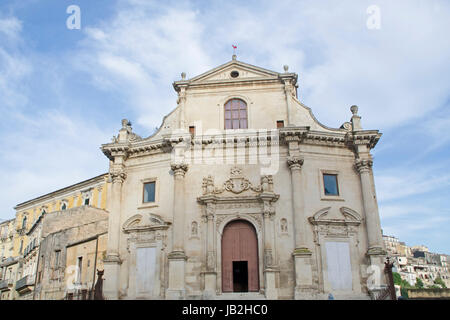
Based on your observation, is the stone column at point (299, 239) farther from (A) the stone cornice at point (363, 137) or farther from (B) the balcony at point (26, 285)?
(B) the balcony at point (26, 285)

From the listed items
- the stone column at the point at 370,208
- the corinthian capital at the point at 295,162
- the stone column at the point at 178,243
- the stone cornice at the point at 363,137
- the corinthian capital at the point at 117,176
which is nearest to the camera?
the stone column at the point at 178,243

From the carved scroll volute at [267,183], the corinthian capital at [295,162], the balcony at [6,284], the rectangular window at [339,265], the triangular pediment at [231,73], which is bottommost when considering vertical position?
the rectangular window at [339,265]

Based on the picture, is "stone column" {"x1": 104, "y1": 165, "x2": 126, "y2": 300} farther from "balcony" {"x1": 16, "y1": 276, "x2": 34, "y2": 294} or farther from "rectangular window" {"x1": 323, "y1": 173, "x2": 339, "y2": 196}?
"balcony" {"x1": 16, "y1": 276, "x2": 34, "y2": 294}

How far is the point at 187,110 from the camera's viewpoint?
24859mm

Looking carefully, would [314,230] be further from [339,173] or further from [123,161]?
[123,161]

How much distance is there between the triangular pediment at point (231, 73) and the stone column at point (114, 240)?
707 centimetres

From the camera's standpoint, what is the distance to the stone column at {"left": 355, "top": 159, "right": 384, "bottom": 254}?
2127cm

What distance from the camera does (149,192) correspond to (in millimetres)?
23688

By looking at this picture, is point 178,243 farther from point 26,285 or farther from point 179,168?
point 26,285

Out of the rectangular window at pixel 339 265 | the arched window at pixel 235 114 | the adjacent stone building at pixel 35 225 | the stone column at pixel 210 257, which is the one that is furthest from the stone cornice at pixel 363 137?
the adjacent stone building at pixel 35 225

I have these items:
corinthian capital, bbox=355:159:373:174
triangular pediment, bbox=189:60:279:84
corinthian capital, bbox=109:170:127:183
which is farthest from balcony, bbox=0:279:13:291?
corinthian capital, bbox=355:159:373:174

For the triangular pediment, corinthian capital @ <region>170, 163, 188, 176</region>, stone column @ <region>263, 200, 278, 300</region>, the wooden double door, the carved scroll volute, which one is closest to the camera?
stone column @ <region>263, 200, 278, 300</region>

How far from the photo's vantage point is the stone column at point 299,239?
19.9m

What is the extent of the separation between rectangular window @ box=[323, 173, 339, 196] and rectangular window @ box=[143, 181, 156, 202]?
918 centimetres
